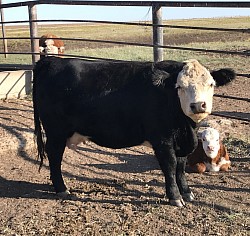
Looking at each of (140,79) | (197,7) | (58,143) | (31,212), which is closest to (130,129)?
(140,79)

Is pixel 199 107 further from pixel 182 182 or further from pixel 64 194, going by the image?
pixel 64 194

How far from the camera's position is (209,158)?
5422mm

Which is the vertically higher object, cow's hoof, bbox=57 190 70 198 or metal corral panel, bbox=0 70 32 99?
metal corral panel, bbox=0 70 32 99

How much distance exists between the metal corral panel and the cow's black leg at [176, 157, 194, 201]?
13.9 feet

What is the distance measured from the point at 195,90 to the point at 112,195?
1.38 metres

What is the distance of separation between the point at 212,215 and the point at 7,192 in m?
2.00

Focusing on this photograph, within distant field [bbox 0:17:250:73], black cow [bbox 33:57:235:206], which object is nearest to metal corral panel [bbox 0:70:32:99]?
distant field [bbox 0:17:250:73]

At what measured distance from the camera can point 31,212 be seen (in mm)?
4406

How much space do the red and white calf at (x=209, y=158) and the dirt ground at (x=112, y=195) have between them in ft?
0.33

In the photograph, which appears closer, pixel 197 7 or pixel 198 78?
pixel 198 78

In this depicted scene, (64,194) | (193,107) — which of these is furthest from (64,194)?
(193,107)

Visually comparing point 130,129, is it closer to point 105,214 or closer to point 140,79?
point 140,79

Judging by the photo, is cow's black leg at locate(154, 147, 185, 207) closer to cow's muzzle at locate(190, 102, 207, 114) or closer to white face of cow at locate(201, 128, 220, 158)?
cow's muzzle at locate(190, 102, 207, 114)

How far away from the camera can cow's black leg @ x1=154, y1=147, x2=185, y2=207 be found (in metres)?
4.42
